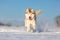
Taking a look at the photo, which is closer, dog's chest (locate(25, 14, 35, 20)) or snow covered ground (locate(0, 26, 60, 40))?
snow covered ground (locate(0, 26, 60, 40))

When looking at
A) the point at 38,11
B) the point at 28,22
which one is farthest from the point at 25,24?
the point at 38,11

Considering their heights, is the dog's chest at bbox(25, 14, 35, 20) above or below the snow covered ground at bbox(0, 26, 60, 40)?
above

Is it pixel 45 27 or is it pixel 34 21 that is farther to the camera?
pixel 45 27

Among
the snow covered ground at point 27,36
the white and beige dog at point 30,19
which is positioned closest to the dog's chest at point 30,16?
the white and beige dog at point 30,19

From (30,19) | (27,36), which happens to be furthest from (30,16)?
(27,36)

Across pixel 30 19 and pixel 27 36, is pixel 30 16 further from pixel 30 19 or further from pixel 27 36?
pixel 27 36

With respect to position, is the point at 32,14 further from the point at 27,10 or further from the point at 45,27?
the point at 45,27

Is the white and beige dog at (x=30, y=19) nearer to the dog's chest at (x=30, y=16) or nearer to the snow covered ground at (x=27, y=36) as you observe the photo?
the dog's chest at (x=30, y=16)

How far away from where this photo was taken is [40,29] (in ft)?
27.9

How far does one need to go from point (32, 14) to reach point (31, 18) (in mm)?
136

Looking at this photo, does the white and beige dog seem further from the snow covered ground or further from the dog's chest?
the snow covered ground

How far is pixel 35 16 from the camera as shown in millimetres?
8336

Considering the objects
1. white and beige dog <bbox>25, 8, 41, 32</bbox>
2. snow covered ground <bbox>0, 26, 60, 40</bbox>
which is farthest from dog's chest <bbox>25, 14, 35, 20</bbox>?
snow covered ground <bbox>0, 26, 60, 40</bbox>

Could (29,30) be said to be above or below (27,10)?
below
